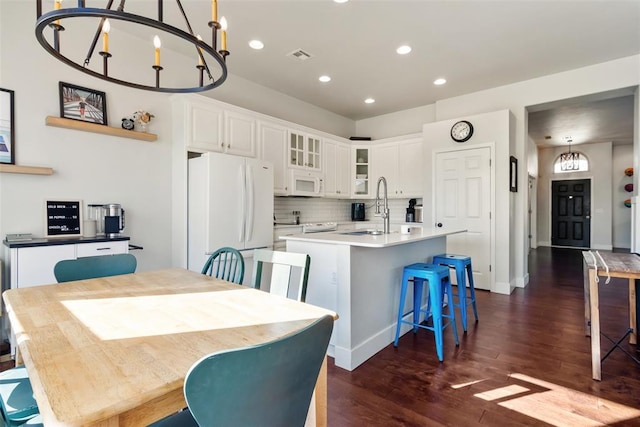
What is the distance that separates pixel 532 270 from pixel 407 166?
3187 mm

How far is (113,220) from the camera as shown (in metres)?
3.11

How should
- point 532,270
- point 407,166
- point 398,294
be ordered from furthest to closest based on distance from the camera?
point 532,270
point 407,166
point 398,294

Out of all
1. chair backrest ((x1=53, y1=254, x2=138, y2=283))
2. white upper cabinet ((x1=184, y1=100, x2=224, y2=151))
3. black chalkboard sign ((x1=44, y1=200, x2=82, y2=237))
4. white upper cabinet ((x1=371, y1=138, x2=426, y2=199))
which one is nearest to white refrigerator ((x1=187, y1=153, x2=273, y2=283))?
white upper cabinet ((x1=184, y1=100, x2=224, y2=151))

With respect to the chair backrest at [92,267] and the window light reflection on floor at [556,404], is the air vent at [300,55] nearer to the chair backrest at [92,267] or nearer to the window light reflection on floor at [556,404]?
the chair backrest at [92,267]

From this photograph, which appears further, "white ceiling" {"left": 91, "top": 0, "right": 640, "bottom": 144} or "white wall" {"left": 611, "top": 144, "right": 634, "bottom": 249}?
"white wall" {"left": 611, "top": 144, "right": 634, "bottom": 249}

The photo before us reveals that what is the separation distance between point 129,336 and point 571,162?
1027cm

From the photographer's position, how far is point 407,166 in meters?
5.71

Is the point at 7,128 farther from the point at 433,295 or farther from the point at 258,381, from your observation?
the point at 433,295

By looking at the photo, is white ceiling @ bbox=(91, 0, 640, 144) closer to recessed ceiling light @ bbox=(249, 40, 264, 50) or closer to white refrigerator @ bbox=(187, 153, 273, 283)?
recessed ceiling light @ bbox=(249, 40, 264, 50)

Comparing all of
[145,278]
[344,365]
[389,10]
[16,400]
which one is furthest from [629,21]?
[16,400]

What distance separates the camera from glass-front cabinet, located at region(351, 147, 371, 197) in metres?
6.12

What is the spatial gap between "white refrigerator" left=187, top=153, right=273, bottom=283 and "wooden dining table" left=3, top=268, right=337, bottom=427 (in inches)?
66.3

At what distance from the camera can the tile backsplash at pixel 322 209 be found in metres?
5.28

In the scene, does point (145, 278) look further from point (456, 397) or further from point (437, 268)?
point (437, 268)
